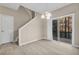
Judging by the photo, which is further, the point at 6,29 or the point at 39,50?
the point at 6,29

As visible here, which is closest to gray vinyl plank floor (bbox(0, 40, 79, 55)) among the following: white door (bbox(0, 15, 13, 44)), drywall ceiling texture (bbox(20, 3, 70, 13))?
white door (bbox(0, 15, 13, 44))

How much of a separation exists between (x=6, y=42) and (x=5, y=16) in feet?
5.03

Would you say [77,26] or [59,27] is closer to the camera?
[77,26]

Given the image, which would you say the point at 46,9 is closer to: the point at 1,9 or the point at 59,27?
the point at 59,27

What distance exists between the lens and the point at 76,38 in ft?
14.8

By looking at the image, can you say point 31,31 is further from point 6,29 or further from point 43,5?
point 43,5

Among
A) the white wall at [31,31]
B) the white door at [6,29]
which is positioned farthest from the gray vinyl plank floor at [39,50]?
the white door at [6,29]

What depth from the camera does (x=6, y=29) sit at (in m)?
5.29

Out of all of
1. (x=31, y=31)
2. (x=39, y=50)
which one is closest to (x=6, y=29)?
(x=31, y=31)

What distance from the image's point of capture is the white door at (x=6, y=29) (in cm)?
503

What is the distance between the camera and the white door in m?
5.03

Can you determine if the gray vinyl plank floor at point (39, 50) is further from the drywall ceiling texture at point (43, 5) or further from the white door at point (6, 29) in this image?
the drywall ceiling texture at point (43, 5)
